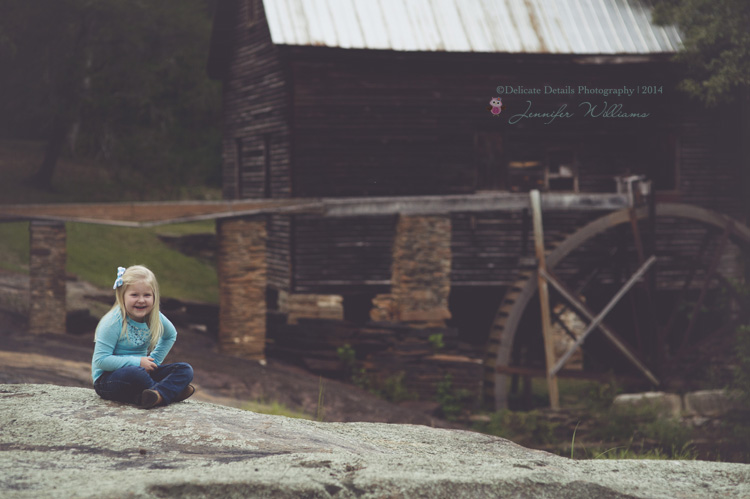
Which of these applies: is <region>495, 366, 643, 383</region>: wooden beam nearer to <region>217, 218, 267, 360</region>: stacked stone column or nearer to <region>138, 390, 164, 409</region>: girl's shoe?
<region>217, 218, 267, 360</region>: stacked stone column

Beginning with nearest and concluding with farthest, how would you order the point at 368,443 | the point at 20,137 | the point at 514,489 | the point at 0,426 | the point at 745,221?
the point at 514,489, the point at 0,426, the point at 368,443, the point at 745,221, the point at 20,137

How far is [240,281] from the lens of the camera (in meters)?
13.0

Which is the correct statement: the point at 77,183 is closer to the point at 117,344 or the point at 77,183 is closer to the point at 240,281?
the point at 240,281

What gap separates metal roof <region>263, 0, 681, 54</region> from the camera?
1490 cm

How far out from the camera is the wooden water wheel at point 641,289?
42.8ft

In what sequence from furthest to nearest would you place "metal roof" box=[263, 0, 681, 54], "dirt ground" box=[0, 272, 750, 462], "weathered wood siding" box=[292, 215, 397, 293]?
"weathered wood siding" box=[292, 215, 397, 293] < "metal roof" box=[263, 0, 681, 54] < "dirt ground" box=[0, 272, 750, 462]

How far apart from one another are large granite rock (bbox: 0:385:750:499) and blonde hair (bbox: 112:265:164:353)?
1.37ft

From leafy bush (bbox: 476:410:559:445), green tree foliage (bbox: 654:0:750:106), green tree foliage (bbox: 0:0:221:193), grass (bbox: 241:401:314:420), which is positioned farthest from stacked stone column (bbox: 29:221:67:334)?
green tree foliage (bbox: 654:0:750:106)

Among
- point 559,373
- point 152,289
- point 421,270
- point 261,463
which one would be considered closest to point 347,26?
point 421,270

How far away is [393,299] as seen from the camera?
1430 cm

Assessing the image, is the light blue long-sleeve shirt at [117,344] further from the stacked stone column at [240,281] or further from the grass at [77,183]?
the grass at [77,183]

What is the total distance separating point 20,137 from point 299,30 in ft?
58.3

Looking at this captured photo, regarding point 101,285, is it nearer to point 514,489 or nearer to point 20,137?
point 20,137

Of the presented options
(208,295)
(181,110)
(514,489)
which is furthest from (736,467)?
(181,110)
